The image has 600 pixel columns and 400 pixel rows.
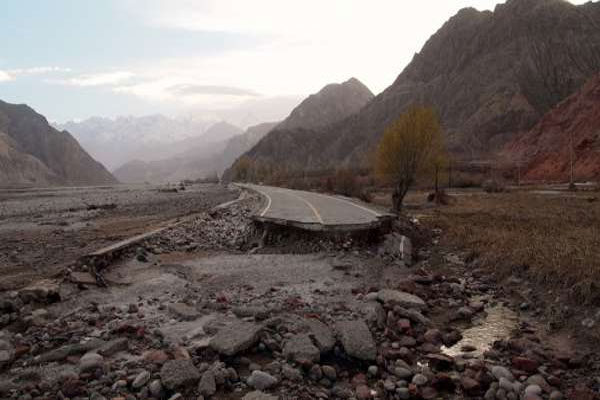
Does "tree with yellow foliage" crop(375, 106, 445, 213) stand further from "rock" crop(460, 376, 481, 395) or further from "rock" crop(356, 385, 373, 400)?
"rock" crop(356, 385, 373, 400)

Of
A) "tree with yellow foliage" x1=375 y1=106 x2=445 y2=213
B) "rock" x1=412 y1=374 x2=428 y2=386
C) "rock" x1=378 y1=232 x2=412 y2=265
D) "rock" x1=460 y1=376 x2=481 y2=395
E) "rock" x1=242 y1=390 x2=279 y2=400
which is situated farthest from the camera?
"tree with yellow foliage" x1=375 y1=106 x2=445 y2=213

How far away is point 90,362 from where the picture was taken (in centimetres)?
594

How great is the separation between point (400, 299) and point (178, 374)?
4611mm

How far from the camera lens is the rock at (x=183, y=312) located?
7832mm

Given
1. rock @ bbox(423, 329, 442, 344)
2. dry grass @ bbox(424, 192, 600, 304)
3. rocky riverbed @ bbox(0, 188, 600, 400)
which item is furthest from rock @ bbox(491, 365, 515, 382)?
dry grass @ bbox(424, 192, 600, 304)

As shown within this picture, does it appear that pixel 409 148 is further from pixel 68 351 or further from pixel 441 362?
pixel 68 351

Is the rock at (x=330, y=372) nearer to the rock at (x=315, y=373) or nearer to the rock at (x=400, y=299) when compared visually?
the rock at (x=315, y=373)

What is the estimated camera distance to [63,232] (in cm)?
2052

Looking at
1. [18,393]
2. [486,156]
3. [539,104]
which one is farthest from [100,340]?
[539,104]

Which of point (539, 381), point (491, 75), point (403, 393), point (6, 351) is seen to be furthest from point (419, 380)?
point (491, 75)

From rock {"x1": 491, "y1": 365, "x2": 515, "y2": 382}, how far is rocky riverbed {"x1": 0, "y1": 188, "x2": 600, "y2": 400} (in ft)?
0.06

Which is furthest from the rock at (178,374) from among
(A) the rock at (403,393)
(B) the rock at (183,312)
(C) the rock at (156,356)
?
(A) the rock at (403,393)

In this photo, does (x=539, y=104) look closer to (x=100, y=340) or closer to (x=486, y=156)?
(x=486, y=156)

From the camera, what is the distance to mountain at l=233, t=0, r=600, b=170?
101m
